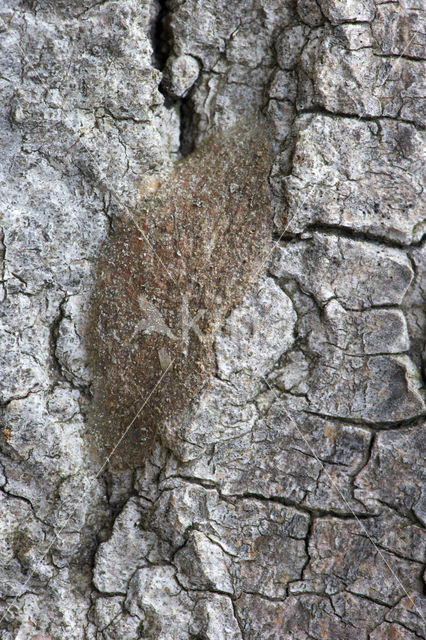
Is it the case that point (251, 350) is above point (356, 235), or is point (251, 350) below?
below

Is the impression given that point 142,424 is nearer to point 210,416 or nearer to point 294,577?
point 210,416

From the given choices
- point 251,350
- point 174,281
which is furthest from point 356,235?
point 174,281

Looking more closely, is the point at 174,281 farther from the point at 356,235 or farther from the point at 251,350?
the point at 356,235

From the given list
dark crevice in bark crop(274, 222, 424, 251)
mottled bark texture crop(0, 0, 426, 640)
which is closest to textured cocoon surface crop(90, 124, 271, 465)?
mottled bark texture crop(0, 0, 426, 640)

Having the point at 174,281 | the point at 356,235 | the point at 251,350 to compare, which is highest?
the point at 356,235

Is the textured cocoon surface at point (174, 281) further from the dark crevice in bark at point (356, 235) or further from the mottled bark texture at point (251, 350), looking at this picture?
the dark crevice in bark at point (356, 235)

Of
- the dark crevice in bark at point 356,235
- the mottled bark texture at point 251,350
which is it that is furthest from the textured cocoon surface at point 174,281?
the dark crevice in bark at point 356,235

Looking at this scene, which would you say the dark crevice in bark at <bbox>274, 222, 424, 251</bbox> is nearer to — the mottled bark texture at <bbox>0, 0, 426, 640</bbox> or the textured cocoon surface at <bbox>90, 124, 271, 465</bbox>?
the mottled bark texture at <bbox>0, 0, 426, 640</bbox>

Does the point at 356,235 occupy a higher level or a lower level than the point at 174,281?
higher
